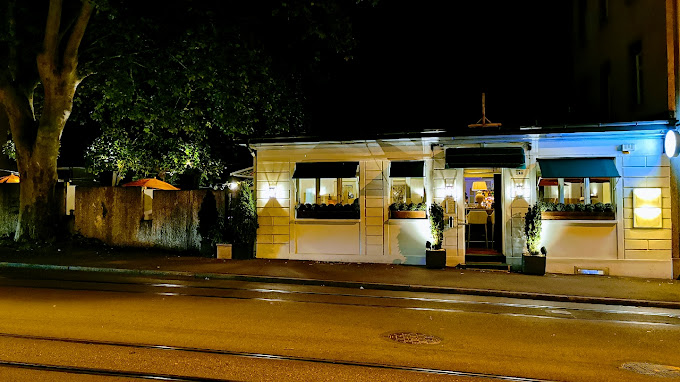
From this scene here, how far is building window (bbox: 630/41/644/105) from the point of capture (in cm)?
1525

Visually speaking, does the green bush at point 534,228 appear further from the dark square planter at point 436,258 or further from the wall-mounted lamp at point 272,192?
the wall-mounted lamp at point 272,192

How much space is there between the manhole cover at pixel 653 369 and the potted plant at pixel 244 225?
1153 cm

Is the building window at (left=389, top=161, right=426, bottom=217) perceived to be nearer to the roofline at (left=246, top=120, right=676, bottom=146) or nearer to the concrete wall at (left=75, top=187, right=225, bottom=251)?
the roofline at (left=246, top=120, right=676, bottom=146)

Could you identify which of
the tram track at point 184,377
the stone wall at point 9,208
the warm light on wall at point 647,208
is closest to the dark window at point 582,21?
the warm light on wall at point 647,208

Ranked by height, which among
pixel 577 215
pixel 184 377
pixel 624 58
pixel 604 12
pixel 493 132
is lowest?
pixel 184 377

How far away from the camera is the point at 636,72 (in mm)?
15586

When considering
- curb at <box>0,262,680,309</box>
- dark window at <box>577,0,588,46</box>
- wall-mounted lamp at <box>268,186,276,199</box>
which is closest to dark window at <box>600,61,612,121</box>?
dark window at <box>577,0,588,46</box>

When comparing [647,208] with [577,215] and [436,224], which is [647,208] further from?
[436,224]

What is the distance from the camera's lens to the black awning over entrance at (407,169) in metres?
14.2

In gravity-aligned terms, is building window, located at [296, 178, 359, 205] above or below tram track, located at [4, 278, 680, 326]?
above

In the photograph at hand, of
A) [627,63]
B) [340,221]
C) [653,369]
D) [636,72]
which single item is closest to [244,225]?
[340,221]

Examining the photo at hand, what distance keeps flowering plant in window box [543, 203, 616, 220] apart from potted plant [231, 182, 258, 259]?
29.5 feet

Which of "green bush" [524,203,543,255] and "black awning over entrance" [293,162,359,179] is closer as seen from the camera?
"green bush" [524,203,543,255]

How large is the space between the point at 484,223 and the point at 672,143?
5.94 meters
